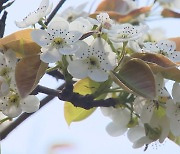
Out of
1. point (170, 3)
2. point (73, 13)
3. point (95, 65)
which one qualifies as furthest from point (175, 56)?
point (170, 3)

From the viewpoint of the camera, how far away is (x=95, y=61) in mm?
904

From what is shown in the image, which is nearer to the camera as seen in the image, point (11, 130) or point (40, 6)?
point (40, 6)

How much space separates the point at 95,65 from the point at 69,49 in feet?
0.19

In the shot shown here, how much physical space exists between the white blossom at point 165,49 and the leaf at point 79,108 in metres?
0.11

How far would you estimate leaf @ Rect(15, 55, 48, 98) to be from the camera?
87 cm

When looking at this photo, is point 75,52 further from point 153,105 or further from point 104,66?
point 153,105

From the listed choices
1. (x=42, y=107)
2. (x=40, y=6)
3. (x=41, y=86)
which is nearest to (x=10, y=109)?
(x=41, y=86)

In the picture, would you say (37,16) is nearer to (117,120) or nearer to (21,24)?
(21,24)

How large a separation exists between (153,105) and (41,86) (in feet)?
0.57

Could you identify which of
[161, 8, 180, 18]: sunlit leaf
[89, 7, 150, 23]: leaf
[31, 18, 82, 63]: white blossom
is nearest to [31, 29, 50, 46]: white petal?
[31, 18, 82, 63]: white blossom

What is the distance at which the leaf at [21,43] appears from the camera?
0.88 m

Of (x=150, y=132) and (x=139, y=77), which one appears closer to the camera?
(x=139, y=77)

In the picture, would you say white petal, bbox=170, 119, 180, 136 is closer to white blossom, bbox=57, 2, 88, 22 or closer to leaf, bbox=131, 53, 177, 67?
leaf, bbox=131, 53, 177, 67

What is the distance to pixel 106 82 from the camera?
93 centimetres
